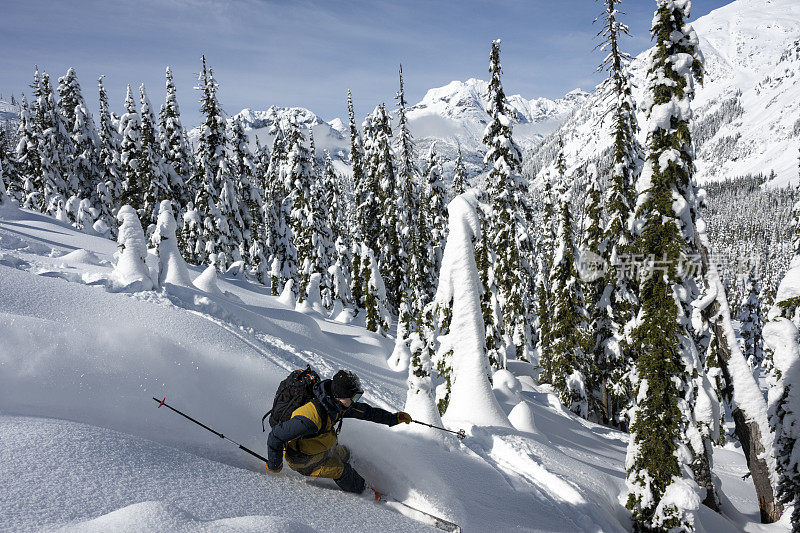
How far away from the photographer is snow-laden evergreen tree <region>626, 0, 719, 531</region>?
8.94 m

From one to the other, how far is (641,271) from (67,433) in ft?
35.0

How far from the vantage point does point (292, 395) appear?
469 cm

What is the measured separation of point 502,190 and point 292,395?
15302 millimetres

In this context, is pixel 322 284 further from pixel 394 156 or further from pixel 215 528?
pixel 215 528

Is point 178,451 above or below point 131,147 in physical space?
below

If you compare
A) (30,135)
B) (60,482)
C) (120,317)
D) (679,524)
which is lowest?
(679,524)

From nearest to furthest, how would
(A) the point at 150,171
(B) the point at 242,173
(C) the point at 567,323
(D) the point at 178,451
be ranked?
(D) the point at 178,451
(C) the point at 567,323
(A) the point at 150,171
(B) the point at 242,173

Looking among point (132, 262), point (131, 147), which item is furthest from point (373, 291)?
point (131, 147)

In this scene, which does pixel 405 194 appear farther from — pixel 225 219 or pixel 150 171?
pixel 150 171

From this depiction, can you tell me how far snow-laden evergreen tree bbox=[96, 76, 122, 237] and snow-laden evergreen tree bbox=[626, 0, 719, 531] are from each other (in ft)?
109

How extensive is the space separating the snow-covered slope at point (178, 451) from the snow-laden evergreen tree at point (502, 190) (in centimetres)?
1076

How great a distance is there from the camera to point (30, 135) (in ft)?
102

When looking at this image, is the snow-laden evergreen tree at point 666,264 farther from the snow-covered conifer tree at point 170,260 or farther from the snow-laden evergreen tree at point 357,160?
the snow-laden evergreen tree at point 357,160

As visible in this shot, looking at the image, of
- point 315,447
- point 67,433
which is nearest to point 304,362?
point 315,447
